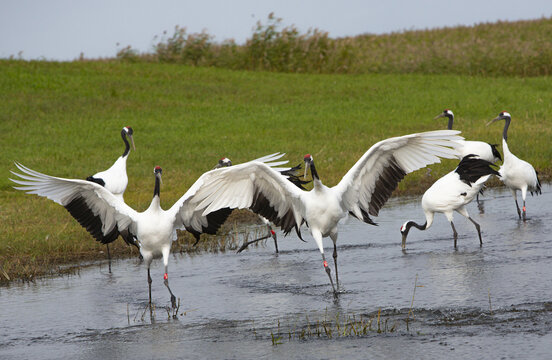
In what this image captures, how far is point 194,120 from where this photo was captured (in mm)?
20344

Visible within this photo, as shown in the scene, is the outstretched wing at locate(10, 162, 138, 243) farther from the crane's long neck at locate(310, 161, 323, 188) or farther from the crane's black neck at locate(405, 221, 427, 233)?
the crane's black neck at locate(405, 221, 427, 233)

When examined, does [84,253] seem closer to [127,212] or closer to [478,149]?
[127,212]

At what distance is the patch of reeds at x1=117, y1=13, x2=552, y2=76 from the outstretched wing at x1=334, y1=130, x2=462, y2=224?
20580 mm

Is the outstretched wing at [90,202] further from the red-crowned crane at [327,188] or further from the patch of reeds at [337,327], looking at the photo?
the patch of reeds at [337,327]

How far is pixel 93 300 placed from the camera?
809 cm

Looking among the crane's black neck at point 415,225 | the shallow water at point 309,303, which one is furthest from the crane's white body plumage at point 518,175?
the crane's black neck at point 415,225

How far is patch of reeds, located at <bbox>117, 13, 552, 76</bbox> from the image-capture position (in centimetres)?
2772

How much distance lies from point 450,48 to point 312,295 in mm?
23388

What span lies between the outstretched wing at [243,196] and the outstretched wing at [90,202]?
0.58 m

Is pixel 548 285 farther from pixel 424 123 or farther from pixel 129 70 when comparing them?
pixel 129 70

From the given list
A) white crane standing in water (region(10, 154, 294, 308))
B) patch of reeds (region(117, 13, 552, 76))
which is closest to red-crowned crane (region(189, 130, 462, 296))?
white crane standing in water (region(10, 154, 294, 308))

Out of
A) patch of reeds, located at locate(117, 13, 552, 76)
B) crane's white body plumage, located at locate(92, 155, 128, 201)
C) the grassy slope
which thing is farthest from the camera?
patch of reeds, located at locate(117, 13, 552, 76)

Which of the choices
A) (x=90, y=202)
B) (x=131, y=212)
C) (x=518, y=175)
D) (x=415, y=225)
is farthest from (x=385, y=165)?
(x=518, y=175)

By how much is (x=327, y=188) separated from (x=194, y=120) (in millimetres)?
12636
